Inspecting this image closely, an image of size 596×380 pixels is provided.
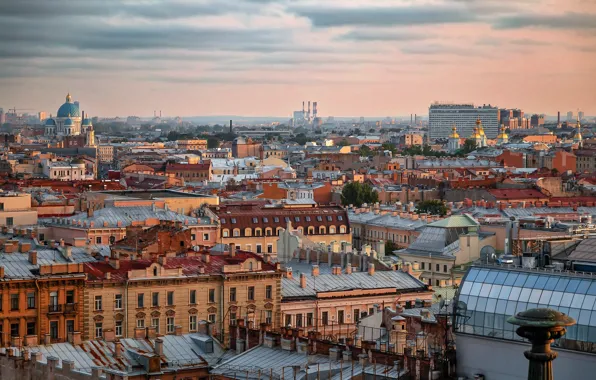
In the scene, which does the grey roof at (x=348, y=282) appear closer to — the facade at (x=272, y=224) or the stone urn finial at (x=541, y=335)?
the facade at (x=272, y=224)

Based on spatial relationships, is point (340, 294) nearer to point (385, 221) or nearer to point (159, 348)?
point (159, 348)

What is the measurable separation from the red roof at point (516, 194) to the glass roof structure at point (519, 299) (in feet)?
222

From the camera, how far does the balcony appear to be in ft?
118

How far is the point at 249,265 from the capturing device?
3950 cm

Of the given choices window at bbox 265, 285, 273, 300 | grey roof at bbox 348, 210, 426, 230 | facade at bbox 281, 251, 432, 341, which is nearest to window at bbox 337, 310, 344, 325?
facade at bbox 281, 251, 432, 341

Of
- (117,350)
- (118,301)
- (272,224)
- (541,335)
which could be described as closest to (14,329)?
(118,301)

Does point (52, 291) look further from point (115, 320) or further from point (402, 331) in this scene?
point (402, 331)

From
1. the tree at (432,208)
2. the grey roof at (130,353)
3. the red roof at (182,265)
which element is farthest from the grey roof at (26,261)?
the tree at (432,208)

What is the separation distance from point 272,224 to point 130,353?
35.0 metres

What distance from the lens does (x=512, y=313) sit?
2214 cm

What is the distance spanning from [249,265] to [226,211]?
26.1 m

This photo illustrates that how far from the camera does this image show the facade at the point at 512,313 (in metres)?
21.5

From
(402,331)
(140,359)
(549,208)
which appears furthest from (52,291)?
(549,208)

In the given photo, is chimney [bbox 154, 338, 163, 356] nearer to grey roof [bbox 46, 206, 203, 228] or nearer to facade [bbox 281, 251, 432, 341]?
facade [bbox 281, 251, 432, 341]
